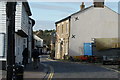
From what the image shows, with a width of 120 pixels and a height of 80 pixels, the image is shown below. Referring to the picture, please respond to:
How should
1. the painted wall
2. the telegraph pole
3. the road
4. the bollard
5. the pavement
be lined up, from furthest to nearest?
the painted wall, the road, the pavement, the bollard, the telegraph pole

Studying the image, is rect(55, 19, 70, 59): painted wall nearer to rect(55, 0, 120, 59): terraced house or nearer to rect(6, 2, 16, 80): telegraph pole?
rect(55, 0, 120, 59): terraced house

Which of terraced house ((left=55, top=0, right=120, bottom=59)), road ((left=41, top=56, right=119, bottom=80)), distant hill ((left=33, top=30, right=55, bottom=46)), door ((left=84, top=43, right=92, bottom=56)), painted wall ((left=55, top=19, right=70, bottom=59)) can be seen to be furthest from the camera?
distant hill ((left=33, top=30, right=55, bottom=46))

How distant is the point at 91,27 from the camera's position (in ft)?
169

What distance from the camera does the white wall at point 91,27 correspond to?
51.2m

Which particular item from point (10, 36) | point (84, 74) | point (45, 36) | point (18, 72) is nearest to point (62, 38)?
point (84, 74)

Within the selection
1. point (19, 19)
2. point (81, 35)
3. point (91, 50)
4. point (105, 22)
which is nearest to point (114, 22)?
point (105, 22)

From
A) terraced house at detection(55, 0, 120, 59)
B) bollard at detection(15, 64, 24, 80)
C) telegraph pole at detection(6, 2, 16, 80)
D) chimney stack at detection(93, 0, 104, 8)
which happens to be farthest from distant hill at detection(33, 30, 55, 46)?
telegraph pole at detection(6, 2, 16, 80)

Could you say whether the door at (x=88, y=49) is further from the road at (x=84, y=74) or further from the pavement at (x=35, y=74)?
the pavement at (x=35, y=74)

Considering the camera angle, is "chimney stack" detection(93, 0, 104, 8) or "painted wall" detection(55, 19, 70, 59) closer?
"chimney stack" detection(93, 0, 104, 8)

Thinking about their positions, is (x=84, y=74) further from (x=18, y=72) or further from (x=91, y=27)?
(x=91, y=27)

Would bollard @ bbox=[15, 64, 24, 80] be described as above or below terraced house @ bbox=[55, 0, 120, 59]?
below

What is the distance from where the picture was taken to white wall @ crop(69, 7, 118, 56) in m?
51.2

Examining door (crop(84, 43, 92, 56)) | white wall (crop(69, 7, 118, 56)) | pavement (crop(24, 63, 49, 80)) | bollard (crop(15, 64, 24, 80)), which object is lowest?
pavement (crop(24, 63, 49, 80))

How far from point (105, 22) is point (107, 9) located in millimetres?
2056
